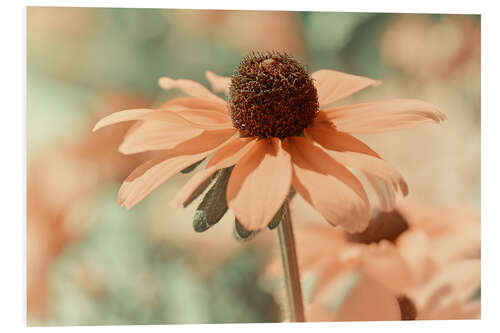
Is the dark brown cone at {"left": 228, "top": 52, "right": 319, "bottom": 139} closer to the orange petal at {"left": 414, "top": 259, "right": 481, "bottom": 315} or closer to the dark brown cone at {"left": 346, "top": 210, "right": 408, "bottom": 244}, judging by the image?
the dark brown cone at {"left": 346, "top": 210, "right": 408, "bottom": 244}

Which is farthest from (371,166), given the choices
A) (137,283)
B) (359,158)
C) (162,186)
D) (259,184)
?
(137,283)

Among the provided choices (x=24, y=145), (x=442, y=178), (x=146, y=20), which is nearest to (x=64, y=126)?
(x=24, y=145)

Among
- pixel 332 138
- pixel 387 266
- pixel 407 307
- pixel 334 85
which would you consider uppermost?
pixel 334 85

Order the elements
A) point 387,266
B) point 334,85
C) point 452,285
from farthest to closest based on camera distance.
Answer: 1. point 452,285
2. point 387,266
3. point 334,85

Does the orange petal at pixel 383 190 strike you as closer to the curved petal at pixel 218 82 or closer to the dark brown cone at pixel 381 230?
the dark brown cone at pixel 381 230

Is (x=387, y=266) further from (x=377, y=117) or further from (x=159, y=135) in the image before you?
(x=159, y=135)

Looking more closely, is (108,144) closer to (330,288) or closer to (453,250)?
(330,288)

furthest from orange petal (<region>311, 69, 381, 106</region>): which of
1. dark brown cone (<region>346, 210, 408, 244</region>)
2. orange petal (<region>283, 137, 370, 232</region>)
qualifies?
dark brown cone (<region>346, 210, 408, 244</region>)
